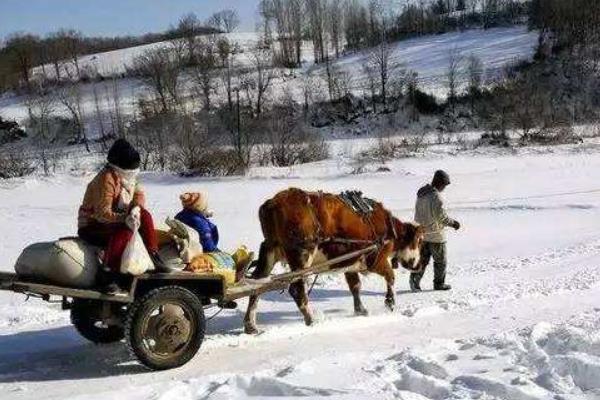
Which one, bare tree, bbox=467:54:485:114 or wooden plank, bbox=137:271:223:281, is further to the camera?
A: bare tree, bbox=467:54:485:114

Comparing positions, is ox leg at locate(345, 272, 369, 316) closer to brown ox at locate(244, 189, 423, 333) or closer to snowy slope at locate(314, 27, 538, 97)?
brown ox at locate(244, 189, 423, 333)

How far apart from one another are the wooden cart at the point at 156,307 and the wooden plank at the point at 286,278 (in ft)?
0.07

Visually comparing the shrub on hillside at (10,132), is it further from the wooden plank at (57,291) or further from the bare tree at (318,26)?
the wooden plank at (57,291)

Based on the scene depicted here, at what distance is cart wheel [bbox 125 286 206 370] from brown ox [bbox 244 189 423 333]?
4.11ft

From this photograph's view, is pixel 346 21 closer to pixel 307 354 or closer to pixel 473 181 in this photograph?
pixel 473 181

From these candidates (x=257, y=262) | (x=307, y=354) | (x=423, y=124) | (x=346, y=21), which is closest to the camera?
(x=307, y=354)

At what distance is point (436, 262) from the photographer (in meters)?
10.3

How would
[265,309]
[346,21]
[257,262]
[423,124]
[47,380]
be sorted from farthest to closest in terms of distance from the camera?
[346,21], [423,124], [265,309], [257,262], [47,380]

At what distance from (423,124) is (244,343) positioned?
49.1m

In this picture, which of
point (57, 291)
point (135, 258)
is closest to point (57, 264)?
point (57, 291)

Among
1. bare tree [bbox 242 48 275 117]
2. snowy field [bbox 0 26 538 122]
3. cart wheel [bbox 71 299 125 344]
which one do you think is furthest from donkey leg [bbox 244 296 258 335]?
snowy field [bbox 0 26 538 122]

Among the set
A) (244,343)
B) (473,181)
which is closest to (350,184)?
(473,181)

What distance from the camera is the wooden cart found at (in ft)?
20.3

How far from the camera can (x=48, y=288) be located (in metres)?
5.91
